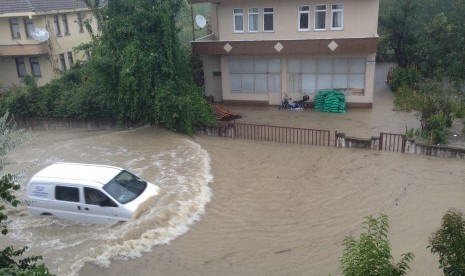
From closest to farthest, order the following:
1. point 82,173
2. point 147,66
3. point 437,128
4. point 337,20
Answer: point 82,173, point 437,128, point 147,66, point 337,20

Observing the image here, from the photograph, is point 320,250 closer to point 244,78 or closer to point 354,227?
point 354,227

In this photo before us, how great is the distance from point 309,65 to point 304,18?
252cm

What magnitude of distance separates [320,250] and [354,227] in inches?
59.8

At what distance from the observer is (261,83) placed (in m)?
25.6

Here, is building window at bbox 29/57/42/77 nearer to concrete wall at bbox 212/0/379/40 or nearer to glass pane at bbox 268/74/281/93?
concrete wall at bbox 212/0/379/40

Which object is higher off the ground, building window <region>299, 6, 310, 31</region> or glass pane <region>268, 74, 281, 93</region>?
building window <region>299, 6, 310, 31</region>

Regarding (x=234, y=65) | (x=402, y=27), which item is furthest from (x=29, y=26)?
(x=402, y=27)

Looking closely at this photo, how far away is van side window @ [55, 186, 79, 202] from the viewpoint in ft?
41.3

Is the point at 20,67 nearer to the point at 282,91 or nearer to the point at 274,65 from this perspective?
the point at 274,65

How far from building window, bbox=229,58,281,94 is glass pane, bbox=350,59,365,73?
3.94 meters

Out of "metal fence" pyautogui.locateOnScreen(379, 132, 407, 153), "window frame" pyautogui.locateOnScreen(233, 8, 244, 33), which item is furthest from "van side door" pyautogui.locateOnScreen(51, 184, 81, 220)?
"window frame" pyautogui.locateOnScreen(233, 8, 244, 33)

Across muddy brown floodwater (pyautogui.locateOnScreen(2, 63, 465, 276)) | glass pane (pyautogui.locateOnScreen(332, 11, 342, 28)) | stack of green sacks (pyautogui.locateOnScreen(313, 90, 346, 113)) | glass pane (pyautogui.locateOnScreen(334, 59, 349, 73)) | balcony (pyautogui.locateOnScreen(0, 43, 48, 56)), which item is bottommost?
muddy brown floodwater (pyautogui.locateOnScreen(2, 63, 465, 276))

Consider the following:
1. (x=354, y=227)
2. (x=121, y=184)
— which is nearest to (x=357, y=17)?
(x=354, y=227)

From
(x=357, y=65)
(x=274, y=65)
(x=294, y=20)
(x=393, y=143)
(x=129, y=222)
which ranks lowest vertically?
(x=129, y=222)
